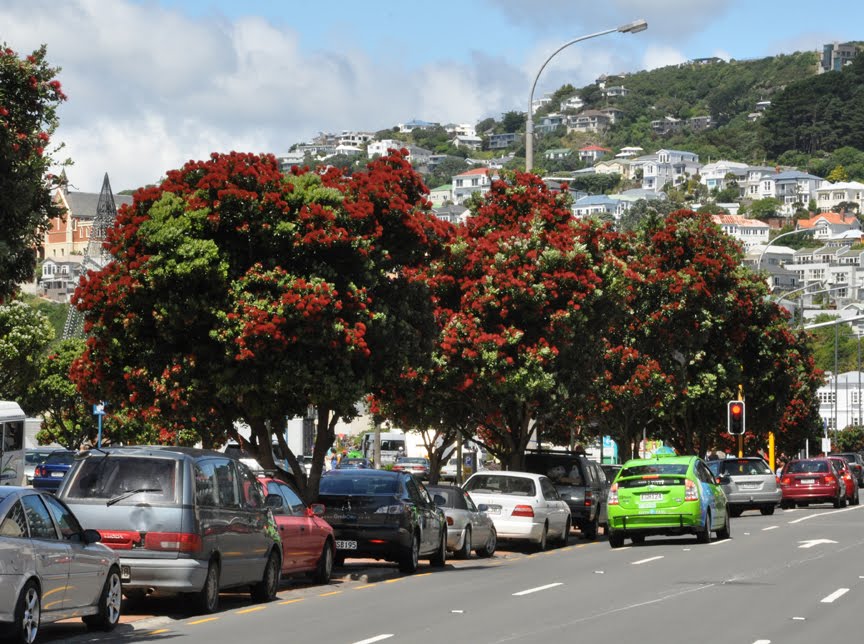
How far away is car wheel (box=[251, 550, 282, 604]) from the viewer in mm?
17734

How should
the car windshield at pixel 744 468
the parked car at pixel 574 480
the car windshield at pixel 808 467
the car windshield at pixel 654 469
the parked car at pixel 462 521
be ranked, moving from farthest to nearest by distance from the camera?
the car windshield at pixel 808 467 → the car windshield at pixel 744 468 → the parked car at pixel 574 480 → the car windshield at pixel 654 469 → the parked car at pixel 462 521

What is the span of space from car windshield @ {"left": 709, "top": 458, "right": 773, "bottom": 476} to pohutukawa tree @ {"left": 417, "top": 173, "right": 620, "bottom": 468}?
34.1 ft

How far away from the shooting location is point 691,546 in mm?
27906

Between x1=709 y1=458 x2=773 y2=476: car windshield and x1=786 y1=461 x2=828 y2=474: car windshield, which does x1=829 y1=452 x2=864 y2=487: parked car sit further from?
x1=709 y1=458 x2=773 y2=476: car windshield

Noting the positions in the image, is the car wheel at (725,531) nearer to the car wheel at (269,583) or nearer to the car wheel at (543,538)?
the car wheel at (543,538)

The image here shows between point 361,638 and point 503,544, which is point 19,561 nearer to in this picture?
point 361,638

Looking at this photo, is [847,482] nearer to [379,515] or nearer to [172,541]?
[379,515]

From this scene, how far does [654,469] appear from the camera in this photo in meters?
27.9

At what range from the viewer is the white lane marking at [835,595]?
697 inches

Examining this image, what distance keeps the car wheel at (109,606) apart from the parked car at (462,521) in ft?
34.6

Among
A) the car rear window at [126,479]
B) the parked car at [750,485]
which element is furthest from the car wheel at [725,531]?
the car rear window at [126,479]

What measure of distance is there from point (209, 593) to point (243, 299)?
5.89 meters

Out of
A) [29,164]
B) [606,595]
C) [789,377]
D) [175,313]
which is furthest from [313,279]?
[789,377]

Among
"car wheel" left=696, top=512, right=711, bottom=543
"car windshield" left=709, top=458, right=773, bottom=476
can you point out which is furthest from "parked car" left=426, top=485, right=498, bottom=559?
"car windshield" left=709, top=458, right=773, bottom=476
